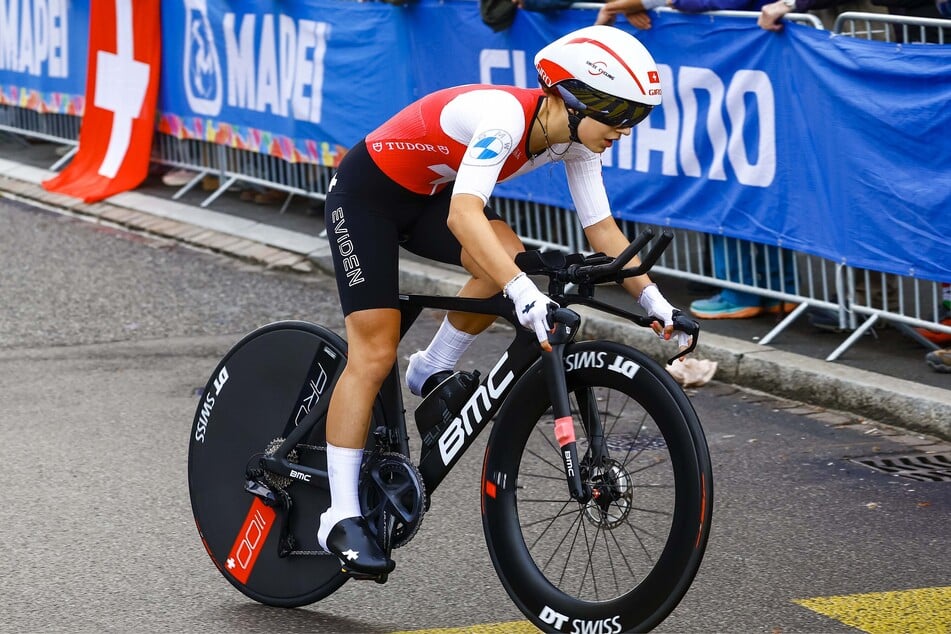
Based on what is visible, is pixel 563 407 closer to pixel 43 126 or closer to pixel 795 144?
pixel 795 144

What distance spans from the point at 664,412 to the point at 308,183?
8298mm

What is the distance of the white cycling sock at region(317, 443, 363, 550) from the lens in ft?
14.1

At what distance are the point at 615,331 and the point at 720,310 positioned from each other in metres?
0.62

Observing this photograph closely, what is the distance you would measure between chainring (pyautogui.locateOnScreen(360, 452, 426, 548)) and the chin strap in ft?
3.54

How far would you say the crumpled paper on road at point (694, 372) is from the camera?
294 inches

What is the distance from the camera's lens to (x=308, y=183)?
11648mm

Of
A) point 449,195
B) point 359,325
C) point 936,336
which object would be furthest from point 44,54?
point 359,325

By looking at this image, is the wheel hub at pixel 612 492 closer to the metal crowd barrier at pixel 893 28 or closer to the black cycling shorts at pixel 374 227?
the black cycling shorts at pixel 374 227

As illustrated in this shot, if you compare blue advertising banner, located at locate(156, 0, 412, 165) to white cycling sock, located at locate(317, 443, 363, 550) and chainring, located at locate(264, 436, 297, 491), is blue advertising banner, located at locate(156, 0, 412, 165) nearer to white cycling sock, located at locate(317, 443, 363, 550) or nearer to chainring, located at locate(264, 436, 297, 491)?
chainring, located at locate(264, 436, 297, 491)

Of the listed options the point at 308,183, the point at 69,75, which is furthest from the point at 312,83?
the point at 69,75

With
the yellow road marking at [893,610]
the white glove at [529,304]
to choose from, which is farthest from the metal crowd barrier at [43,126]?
the white glove at [529,304]

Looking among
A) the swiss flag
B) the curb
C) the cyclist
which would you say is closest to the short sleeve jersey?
the cyclist

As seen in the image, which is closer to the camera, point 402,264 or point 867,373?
point 867,373

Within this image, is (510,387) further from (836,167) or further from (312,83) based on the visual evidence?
(312,83)
